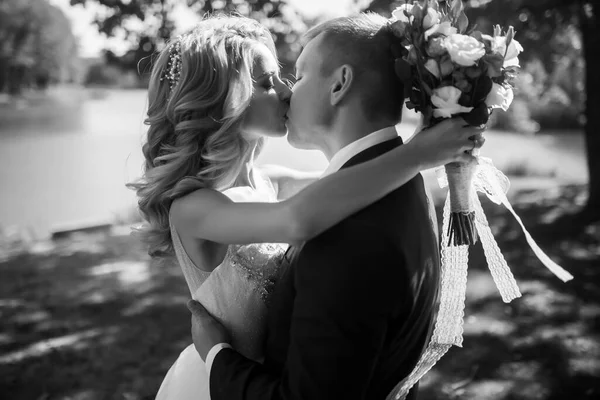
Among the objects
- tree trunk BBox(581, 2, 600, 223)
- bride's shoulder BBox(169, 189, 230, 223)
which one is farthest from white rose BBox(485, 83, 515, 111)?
tree trunk BBox(581, 2, 600, 223)

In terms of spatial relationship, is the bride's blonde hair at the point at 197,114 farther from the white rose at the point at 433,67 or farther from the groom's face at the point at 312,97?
the white rose at the point at 433,67

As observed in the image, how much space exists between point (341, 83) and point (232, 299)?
40.6 inches

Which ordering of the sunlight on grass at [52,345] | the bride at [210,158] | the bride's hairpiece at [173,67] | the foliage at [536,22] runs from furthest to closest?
the foliage at [536,22] < the sunlight on grass at [52,345] < the bride's hairpiece at [173,67] < the bride at [210,158]

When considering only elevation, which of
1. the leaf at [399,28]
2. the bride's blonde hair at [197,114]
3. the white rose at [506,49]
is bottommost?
the bride's blonde hair at [197,114]

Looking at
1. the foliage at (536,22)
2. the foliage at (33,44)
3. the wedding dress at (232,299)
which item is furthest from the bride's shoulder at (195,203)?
the foliage at (33,44)

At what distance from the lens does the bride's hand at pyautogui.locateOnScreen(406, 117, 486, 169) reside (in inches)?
68.5

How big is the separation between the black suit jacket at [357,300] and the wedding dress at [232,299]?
50 centimetres

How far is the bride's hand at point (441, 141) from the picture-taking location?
5.71ft

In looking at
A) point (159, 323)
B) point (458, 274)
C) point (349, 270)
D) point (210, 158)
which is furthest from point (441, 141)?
point (159, 323)

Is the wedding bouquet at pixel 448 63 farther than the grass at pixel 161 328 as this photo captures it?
No

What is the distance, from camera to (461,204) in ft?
6.41

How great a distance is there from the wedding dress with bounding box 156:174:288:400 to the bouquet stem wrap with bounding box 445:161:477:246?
771mm

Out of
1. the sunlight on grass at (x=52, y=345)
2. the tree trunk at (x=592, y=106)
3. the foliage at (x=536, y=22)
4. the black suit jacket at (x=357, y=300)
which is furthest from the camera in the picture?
the tree trunk at (x=592, y=106)

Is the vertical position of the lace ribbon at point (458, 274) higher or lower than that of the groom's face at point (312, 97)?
lower
